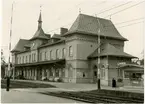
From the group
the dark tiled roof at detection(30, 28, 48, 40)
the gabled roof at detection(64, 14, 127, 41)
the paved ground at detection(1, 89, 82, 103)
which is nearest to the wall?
the gabled roof at detection(64, 14, 127, 41)

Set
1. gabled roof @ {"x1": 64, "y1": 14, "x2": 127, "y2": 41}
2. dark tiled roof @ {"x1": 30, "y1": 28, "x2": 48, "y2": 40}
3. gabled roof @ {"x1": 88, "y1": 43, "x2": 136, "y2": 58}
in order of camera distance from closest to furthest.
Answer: gabled roof @ {"x1": 88, "y1": 43, "x2": 136, "y2": 58}, gabled roof @ {"x1": 64, "y1": 14, "x2": 127, "y2": 41}, dark tiled roof @ {"x1": 30, "y1": 28, "x2": 48, "y2": 40}

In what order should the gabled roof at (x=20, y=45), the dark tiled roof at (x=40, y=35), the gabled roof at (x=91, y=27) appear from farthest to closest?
the gabled roof at (x=20, y=45) < the dark tiled roof at (x=40, y=35) < the gabled roof at (x=91, y=27)

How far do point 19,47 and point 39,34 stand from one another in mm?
17495

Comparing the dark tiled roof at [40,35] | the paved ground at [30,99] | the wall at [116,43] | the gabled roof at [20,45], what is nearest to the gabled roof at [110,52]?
the wall at [116,43]

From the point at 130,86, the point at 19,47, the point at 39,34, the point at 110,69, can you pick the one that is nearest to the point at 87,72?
the point at 110,69

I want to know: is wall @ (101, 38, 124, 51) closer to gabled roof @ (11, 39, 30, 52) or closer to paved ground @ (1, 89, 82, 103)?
paved ground @ (1, 89, 82, 103)

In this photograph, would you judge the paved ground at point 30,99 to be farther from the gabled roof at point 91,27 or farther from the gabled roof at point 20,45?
the gabled roof at point 20,45

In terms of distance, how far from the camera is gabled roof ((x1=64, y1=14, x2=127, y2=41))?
Answer: 40.4 meters

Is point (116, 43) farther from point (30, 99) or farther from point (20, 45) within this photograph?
point (20, 45)

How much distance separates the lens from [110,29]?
45.8 m

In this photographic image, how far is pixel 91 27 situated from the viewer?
42375mm

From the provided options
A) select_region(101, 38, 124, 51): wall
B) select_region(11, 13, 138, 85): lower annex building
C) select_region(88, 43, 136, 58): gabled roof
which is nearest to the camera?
select_region(88, 43, 136, 58): gabled roof

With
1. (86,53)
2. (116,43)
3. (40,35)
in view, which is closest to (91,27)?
(86,53)

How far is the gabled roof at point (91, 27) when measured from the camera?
40.4 meters
